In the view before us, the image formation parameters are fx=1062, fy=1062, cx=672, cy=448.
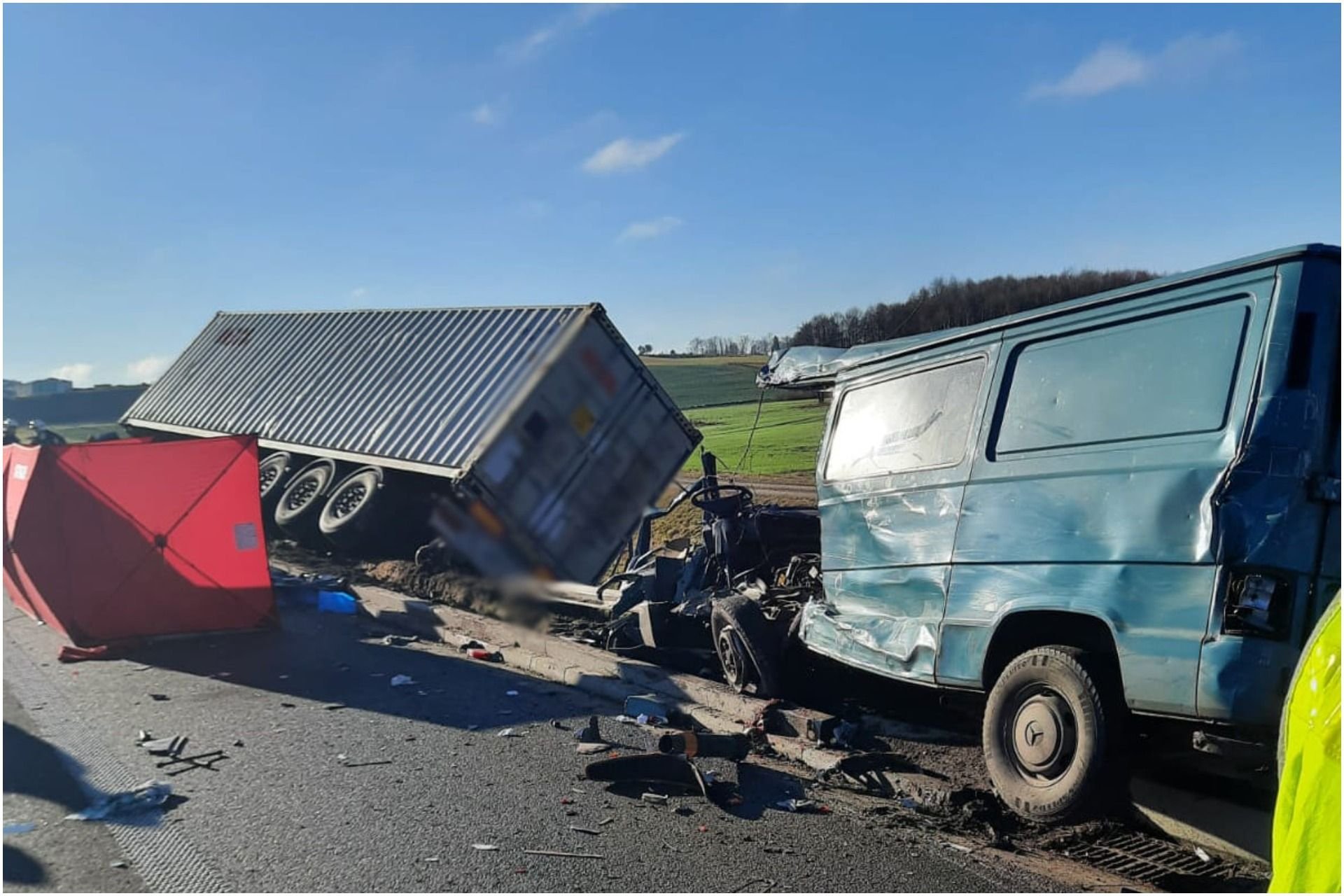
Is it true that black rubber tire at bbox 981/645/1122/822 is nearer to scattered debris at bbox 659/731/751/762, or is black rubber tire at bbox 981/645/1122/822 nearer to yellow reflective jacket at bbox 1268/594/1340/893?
scattered debris at bbox 659/731/751/762

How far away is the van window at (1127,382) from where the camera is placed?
3.99 metres

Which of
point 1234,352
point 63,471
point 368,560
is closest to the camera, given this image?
point 1234,352

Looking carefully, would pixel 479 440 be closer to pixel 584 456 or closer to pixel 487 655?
pixel 584 456

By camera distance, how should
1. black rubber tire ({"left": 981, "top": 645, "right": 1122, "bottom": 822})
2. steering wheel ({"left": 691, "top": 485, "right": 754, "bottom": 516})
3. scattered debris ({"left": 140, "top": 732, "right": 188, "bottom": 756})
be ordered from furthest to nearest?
steering wheel ({"left": 691, "top": 485, "right": 754, "bottom": 516}), scattered debris ({"left": 140, "top": 732, "right": 188, "bottom": 756}), black rubber tire ({"left": 981, "top": 645, "right": 1122, "bottom": 822})

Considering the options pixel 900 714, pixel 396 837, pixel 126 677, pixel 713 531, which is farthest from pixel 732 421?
pixel 396 837

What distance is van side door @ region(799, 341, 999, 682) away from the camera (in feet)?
16.8

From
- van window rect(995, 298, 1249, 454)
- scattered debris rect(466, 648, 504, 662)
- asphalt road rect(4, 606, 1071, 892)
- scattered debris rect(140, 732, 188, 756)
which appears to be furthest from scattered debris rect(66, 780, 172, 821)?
van window rect(995, 298, 1249, 454)

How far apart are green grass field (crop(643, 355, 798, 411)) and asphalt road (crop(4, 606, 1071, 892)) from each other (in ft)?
8.86

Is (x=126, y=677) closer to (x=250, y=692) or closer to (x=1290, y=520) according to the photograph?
(x=250, y=692)

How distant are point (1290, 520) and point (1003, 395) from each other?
1.52 metres

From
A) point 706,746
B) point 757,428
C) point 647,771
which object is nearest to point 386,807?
point 647,771

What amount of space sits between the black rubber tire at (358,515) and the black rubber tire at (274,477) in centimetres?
199

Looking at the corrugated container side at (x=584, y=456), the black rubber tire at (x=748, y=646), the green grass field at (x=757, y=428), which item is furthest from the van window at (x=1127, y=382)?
the corrugated container side at (x=584, y=456)

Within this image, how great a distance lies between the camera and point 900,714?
639 centimetres
